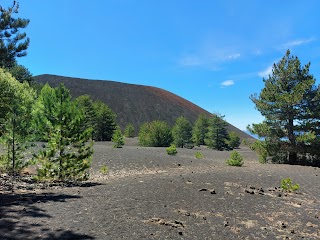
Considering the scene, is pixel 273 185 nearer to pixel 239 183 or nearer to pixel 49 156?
pixel 239 183

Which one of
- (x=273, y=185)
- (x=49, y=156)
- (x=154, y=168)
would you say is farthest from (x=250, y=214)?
(x=154, y=168)

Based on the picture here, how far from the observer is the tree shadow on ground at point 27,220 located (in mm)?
4766

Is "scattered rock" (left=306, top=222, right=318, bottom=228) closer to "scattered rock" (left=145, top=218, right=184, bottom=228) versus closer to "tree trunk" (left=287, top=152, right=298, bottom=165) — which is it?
"scattered rock" (left=145, top=218, right=184, bottom=228)

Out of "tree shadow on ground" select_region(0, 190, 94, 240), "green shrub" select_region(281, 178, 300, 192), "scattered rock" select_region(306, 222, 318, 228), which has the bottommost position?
"scattered rock" select_region(306, 222, 318, 228)

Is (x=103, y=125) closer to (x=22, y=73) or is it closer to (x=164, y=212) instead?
(x=22, y=73)

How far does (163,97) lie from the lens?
11512 centimetres

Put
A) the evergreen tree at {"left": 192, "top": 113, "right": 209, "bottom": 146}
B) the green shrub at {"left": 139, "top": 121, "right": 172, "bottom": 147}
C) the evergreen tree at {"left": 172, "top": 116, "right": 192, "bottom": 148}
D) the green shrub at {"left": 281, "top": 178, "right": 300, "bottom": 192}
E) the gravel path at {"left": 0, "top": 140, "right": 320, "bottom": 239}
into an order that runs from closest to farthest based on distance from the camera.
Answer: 1. the gravel path at {"left": 0, "top": 140, "right": 320, "bottom": 239}
2. the green shrub at {"left": 281, "top": 178, "right": 300, "bottom": 192}
3. the green shrub at {"left": 139, "top": 121, "right": 172, "bottom": 147}
4. the evergreen tree at {"left": 172, "top": 116, "right": 192, "bottom": 148}
5. the evergreen tree at {"left": 192, "top": 113, "right": 209, "bottom": 146}

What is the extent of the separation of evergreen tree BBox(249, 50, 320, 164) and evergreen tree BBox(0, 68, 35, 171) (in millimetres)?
16388

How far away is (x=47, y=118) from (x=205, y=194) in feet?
23.5

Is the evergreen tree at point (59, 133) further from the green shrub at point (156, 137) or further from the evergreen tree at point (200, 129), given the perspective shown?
the evergreen tree at point (200, 129)

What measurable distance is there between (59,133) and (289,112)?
16.7 metres

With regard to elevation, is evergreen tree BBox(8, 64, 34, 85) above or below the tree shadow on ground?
above

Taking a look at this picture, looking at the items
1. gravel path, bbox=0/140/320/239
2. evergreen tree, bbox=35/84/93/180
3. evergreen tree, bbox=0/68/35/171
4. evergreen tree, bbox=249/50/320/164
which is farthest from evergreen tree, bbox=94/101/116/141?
gravel path, bbox=0/140/320/239

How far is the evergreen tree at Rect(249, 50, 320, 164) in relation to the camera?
2020 centimetres
